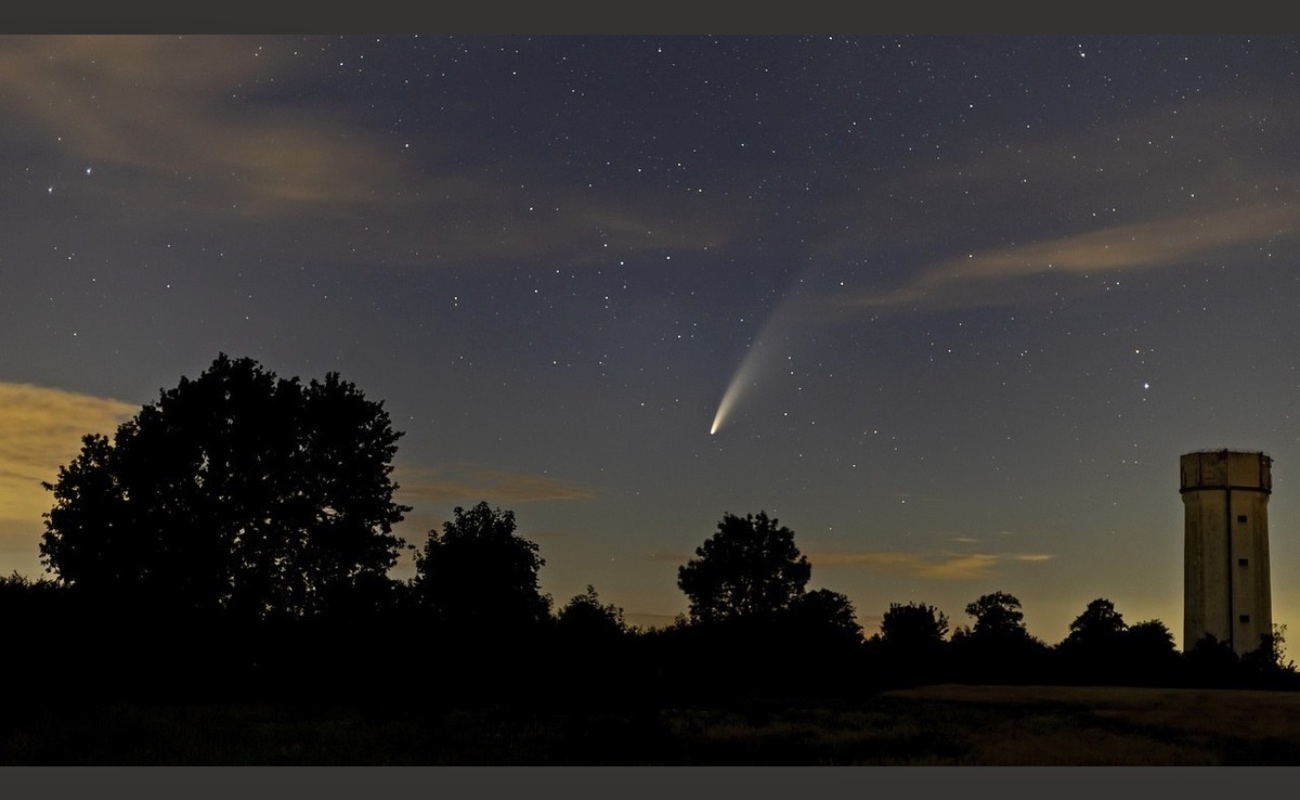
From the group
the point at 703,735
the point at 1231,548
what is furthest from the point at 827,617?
the point at 703,735

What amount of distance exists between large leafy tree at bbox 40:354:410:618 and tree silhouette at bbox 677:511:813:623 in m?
26.7

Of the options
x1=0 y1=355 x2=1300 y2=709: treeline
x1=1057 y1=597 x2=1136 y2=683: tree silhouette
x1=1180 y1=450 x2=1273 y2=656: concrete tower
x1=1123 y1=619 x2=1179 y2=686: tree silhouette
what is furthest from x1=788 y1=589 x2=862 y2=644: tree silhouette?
x1=1180 y1=450 x2=1273 y2=656: concrete tower

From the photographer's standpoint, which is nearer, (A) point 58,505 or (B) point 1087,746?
(B) point 1087,746

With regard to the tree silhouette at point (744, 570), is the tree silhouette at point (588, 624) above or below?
below

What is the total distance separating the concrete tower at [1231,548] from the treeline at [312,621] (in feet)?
44.1

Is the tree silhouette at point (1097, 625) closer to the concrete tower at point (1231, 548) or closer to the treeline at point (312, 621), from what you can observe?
the treeline at point (312, 621)

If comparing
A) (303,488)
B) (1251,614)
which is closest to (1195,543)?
(1251,614)

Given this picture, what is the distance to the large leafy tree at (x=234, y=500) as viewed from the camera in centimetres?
3444

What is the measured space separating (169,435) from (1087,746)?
2409cm

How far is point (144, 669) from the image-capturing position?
2970 cm

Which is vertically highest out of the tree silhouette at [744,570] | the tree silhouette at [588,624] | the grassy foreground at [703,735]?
the tree silhouette at [744,570]

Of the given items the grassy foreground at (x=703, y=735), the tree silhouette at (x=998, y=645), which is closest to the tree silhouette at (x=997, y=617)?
the tree silhouette at (x=998, y=645)

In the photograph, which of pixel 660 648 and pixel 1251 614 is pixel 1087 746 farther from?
pixel 1251 614

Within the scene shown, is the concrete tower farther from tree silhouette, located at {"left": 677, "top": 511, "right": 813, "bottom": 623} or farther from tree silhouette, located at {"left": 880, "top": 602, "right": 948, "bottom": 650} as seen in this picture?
tree silhouette, located at {"left": 677, "top": 511, "right": 813, "bottom": 623}
